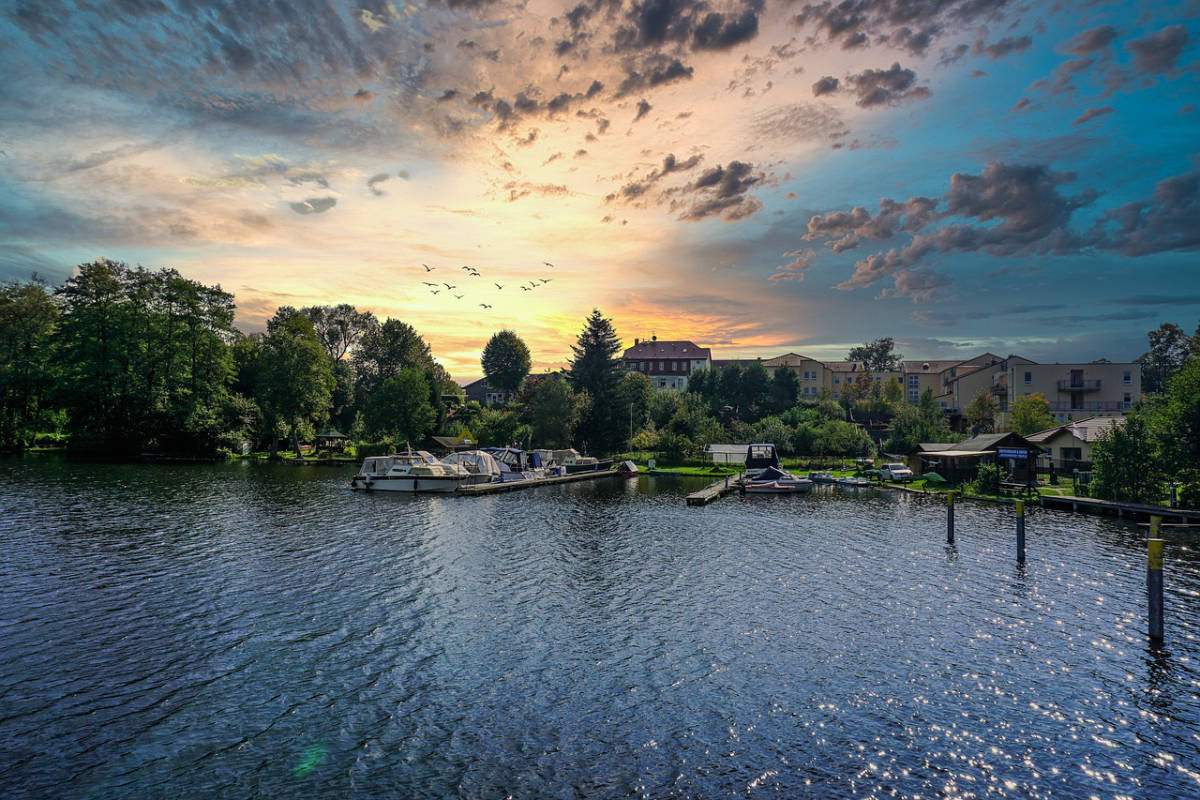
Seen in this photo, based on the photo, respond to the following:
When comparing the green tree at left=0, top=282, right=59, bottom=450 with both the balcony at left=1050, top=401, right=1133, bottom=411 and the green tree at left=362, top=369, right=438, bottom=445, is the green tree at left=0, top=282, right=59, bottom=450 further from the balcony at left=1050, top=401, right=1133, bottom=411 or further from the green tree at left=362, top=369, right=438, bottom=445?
the balcony at left=1050, top=401, right=1133, bottom=411

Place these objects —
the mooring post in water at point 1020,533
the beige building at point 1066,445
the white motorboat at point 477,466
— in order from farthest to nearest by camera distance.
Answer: the beige building at point 1066,445 → the white motorboat at point 477,466 → the mooring post in water at point 1020,533

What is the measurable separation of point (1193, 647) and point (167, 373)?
334 ft

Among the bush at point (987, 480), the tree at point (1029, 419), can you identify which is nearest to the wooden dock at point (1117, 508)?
the bush at point (987, 480)

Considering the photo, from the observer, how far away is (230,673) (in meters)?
16.5

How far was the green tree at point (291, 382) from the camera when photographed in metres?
89.9

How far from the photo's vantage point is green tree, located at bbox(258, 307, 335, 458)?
295ft

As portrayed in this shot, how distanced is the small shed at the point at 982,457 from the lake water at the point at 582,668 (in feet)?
74.0

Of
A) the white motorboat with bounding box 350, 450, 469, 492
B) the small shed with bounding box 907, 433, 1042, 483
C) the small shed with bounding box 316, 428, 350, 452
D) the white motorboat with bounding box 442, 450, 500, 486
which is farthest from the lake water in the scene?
the small shed with bounding box 316, 428, 350, 452

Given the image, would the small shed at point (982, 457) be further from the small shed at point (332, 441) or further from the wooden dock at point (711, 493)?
the small shed at point (332, 441)

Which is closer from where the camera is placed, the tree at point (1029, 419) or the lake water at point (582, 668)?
the lake water at point (582, 668)

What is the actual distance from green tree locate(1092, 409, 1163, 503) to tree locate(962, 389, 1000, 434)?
56.4 metres

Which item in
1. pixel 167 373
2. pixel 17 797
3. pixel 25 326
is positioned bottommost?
pixel 17 797

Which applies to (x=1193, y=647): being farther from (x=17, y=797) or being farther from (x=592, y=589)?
(x=17, y=797)

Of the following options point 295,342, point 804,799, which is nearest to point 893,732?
point 804,799
